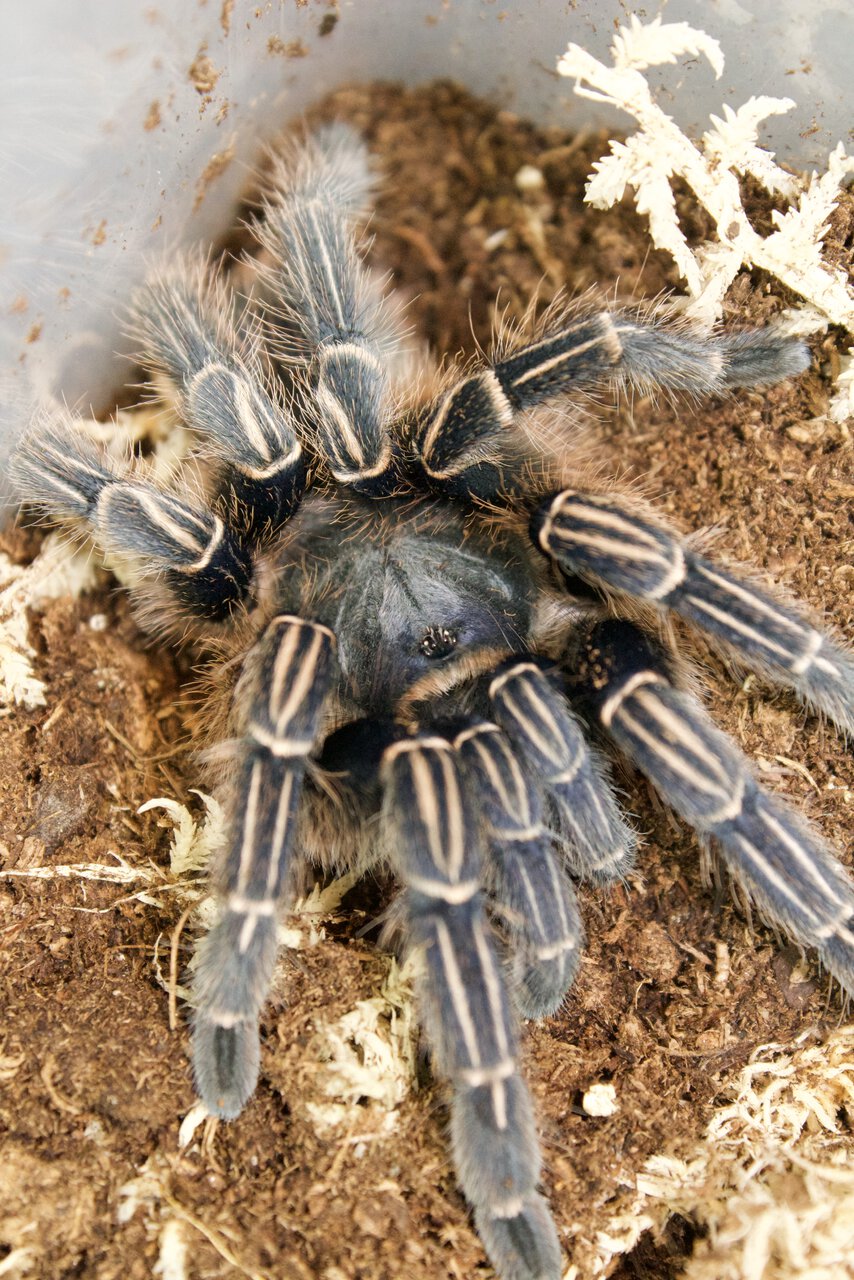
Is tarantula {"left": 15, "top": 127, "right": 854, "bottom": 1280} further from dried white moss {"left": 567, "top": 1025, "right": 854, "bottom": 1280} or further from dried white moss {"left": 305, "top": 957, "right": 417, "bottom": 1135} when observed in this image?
dried white moss {"left": 567, "top": 1025, "right": 854, "bottom": 1280}

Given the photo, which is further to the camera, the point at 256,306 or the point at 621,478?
the point at 256,306

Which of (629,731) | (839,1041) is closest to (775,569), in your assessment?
(629,731)

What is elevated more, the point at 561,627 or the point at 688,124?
the point at 688,124

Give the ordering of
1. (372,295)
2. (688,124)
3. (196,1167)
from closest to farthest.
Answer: (196,1167)
(372,295)
(688,124)

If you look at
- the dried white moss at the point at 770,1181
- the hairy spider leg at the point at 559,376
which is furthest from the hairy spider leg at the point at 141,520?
the dried white moss at the point at 770,1181

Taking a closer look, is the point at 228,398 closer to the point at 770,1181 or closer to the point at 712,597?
the point at 712,597

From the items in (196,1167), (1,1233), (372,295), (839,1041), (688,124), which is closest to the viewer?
(1,1233)

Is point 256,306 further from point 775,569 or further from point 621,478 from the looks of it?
point 775,569

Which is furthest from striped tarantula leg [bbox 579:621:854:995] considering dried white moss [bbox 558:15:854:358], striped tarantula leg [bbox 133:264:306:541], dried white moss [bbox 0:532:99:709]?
dried white moss [bbox 0:532:99:709]
